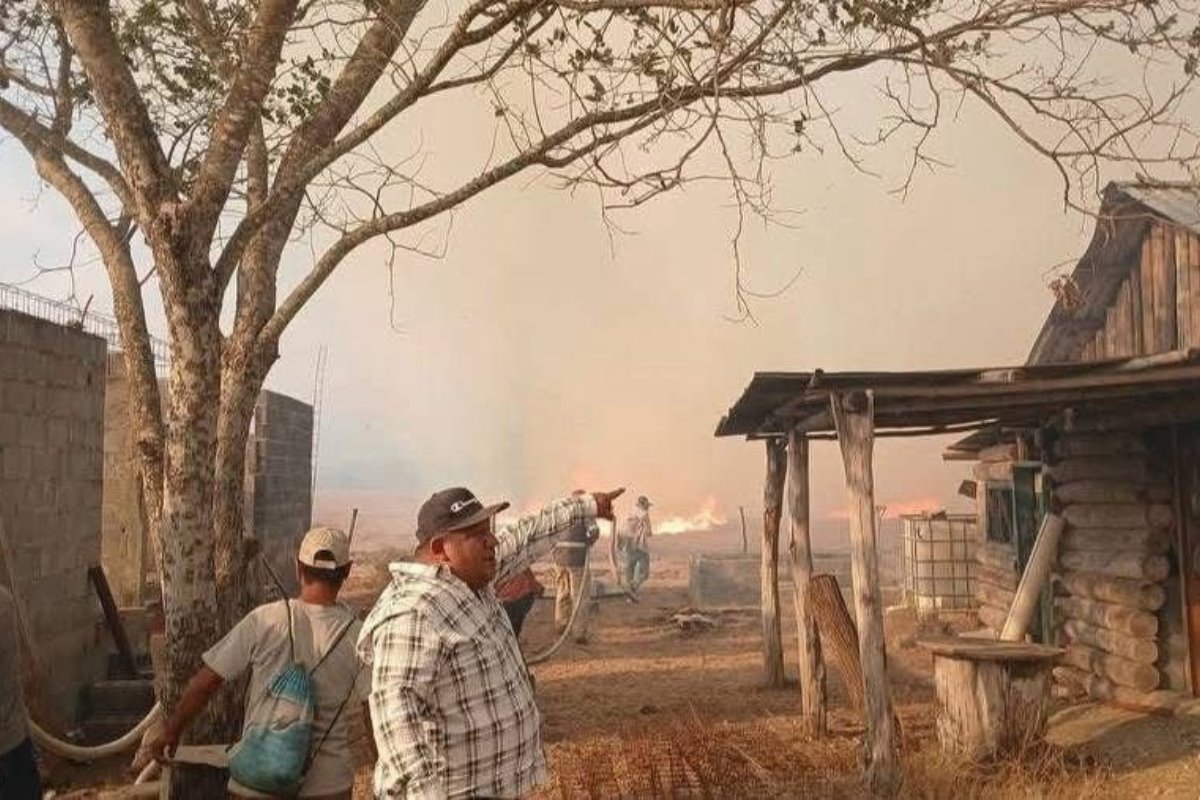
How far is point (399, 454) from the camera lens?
112625mm

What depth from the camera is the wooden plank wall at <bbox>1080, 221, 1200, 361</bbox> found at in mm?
11102

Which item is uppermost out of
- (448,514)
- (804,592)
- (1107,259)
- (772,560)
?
(1107,259)

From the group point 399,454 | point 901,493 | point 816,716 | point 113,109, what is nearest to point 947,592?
point 816,716

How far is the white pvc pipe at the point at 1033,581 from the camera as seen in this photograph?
999 centimetres

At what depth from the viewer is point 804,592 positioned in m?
10.9

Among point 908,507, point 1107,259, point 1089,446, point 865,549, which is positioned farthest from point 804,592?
point 908,507

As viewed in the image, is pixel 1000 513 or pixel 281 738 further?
pixel 1000 513

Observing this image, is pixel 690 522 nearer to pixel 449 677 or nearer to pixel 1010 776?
pixel 1010 776

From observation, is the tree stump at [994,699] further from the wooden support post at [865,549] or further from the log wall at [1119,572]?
the log wall at [1119,572]

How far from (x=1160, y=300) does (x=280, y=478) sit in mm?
12005

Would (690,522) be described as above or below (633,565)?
above

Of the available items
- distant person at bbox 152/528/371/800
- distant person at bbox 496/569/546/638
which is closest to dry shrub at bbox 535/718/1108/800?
distant person at bbox 496/569/546/638

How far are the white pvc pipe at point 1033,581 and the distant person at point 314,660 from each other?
694 centimetres

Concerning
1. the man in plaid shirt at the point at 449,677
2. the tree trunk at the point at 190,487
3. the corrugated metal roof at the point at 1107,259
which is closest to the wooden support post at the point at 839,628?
the corrugated metal roof at the point at 1107,259
